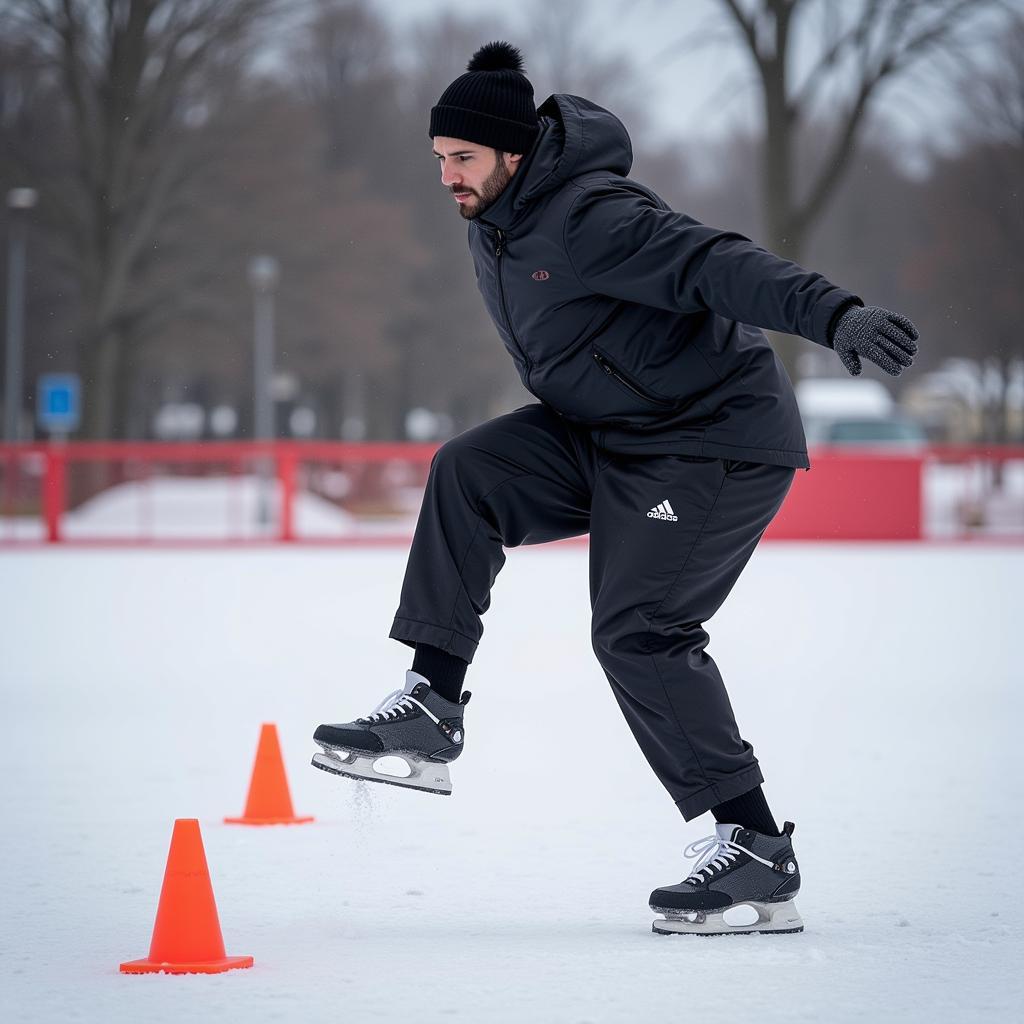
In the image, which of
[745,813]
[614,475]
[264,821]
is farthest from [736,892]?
[264,821]

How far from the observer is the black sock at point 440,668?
12.4 feet

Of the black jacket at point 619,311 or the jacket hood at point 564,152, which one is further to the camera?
the jacket hood at point 564,152

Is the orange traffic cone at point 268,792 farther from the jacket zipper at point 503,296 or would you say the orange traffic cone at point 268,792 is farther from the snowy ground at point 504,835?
the jacket zipper at point 503,296

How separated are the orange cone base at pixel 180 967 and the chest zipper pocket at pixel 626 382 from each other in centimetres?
134

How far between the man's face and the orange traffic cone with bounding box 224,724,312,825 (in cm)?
183

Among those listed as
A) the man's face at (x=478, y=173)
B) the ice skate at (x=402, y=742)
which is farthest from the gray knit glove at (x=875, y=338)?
the ice skate at (x=402, y=742)

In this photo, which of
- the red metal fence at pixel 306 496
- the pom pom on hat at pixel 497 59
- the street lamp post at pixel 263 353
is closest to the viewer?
the pom pom on hat at pixel 497 59

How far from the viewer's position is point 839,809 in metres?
5.25

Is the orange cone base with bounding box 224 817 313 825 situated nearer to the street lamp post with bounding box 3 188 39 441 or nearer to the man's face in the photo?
the man's face

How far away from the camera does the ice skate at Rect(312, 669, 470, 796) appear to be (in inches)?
144

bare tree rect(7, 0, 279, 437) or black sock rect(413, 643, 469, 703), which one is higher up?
bare tree rect(7, 0, 279, 437)

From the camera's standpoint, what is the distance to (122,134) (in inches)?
1066

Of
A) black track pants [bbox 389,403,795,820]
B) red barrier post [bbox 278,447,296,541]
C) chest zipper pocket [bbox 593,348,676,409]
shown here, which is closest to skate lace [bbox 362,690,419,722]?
black track pants [bbox 389,403,795,820]

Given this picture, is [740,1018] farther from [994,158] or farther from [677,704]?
[994,158]
